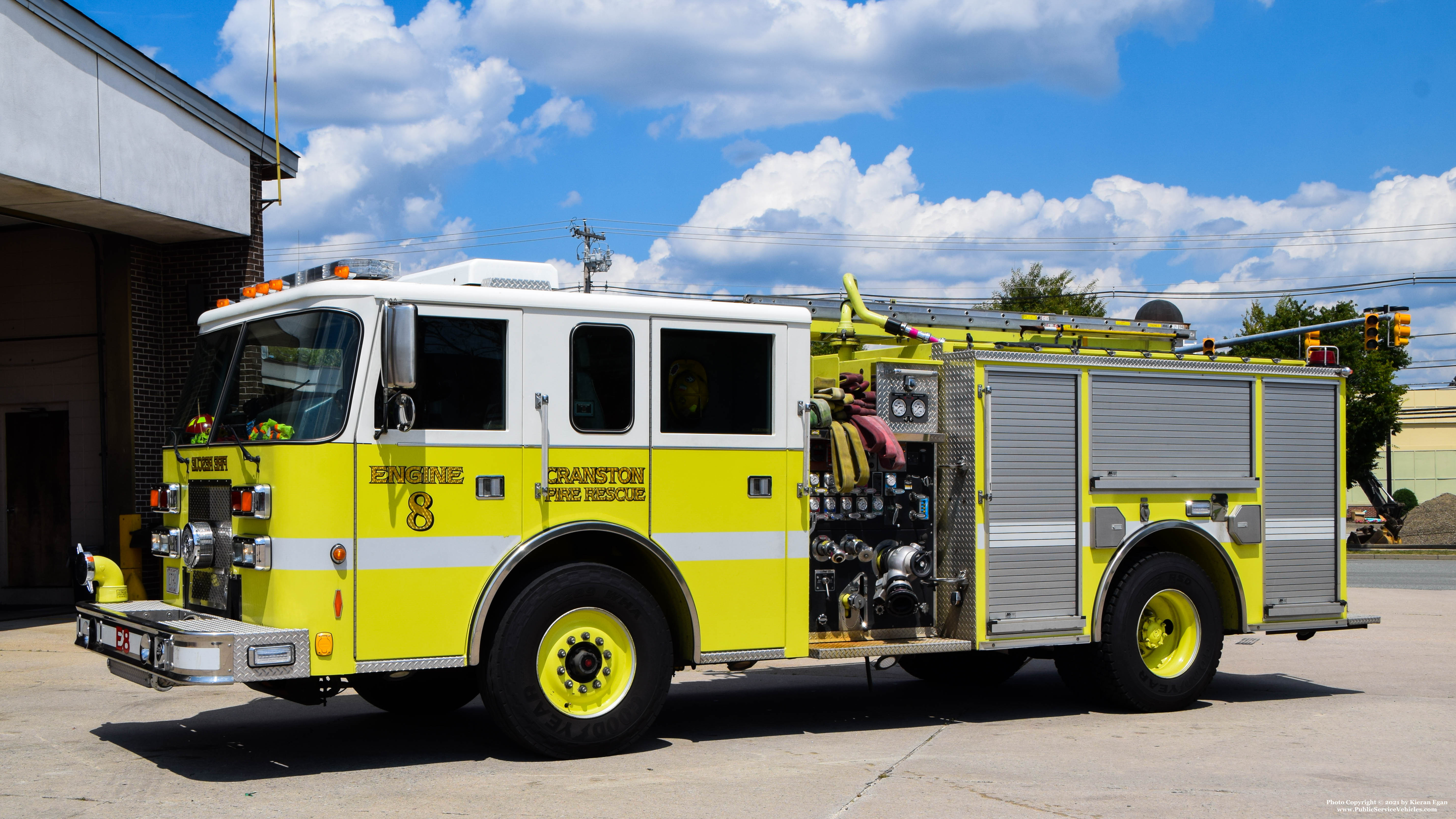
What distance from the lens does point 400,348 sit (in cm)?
639

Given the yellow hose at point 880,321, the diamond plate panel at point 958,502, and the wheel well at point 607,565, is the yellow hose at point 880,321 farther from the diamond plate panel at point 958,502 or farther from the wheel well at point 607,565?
the wheel well at point 607,565

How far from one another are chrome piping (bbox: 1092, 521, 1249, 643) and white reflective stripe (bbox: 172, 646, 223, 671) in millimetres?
5721

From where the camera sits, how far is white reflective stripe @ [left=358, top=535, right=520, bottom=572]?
6.61m

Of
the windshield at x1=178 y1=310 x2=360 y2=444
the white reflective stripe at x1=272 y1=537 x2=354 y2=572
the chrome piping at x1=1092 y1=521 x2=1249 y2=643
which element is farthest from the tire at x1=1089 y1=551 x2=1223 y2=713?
the windshield at x1=178 y1=310 x2=360 y2=444

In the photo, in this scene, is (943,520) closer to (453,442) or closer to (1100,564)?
(1100,564)

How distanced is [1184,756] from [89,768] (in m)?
6.21

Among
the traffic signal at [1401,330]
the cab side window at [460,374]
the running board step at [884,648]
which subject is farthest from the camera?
the traffic signal at [1401,330]

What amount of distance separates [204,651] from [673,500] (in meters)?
2.62

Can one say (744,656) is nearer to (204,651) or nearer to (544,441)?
(544,441)

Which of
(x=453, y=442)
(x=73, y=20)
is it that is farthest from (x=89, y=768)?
(x=73, y=20)

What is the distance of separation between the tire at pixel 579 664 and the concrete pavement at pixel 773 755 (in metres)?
0.19

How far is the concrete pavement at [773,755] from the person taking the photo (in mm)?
6199

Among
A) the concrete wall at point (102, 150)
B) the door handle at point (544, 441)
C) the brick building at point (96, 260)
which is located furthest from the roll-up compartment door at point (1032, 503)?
the concrete wall at point (102, 150)

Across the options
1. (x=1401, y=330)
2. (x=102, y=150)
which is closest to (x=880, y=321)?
(x=102, y=150)
